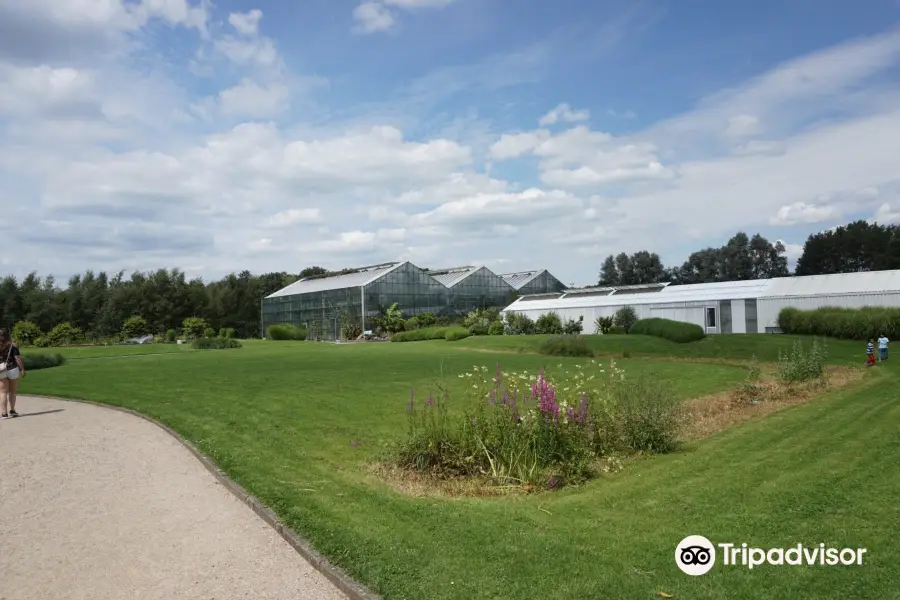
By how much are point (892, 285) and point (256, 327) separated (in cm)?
5504

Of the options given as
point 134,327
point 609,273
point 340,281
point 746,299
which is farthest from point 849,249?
point 134,327

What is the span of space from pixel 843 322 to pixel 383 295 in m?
32.3

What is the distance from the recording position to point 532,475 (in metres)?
8.10

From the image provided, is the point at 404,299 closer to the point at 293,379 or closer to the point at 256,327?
the point at 256,327

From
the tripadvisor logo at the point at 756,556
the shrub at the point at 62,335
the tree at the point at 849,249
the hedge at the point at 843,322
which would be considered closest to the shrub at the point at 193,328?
the shrub at the point at 62,335

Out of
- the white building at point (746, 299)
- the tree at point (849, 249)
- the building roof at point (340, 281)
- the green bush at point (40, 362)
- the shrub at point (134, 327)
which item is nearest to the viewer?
the green bush at point (40, 362)

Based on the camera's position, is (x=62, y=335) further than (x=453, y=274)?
No

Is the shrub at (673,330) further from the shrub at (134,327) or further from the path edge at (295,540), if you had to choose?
the shrub at (134,327)

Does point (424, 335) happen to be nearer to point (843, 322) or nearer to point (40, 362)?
point (40, 362)

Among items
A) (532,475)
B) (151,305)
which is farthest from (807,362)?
(151,305)

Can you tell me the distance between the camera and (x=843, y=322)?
28656 mm

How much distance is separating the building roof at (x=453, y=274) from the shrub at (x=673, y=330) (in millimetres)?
25562

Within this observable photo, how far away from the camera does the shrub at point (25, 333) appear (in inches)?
2004

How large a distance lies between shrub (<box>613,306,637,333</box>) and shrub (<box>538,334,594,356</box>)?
10.6 metres
